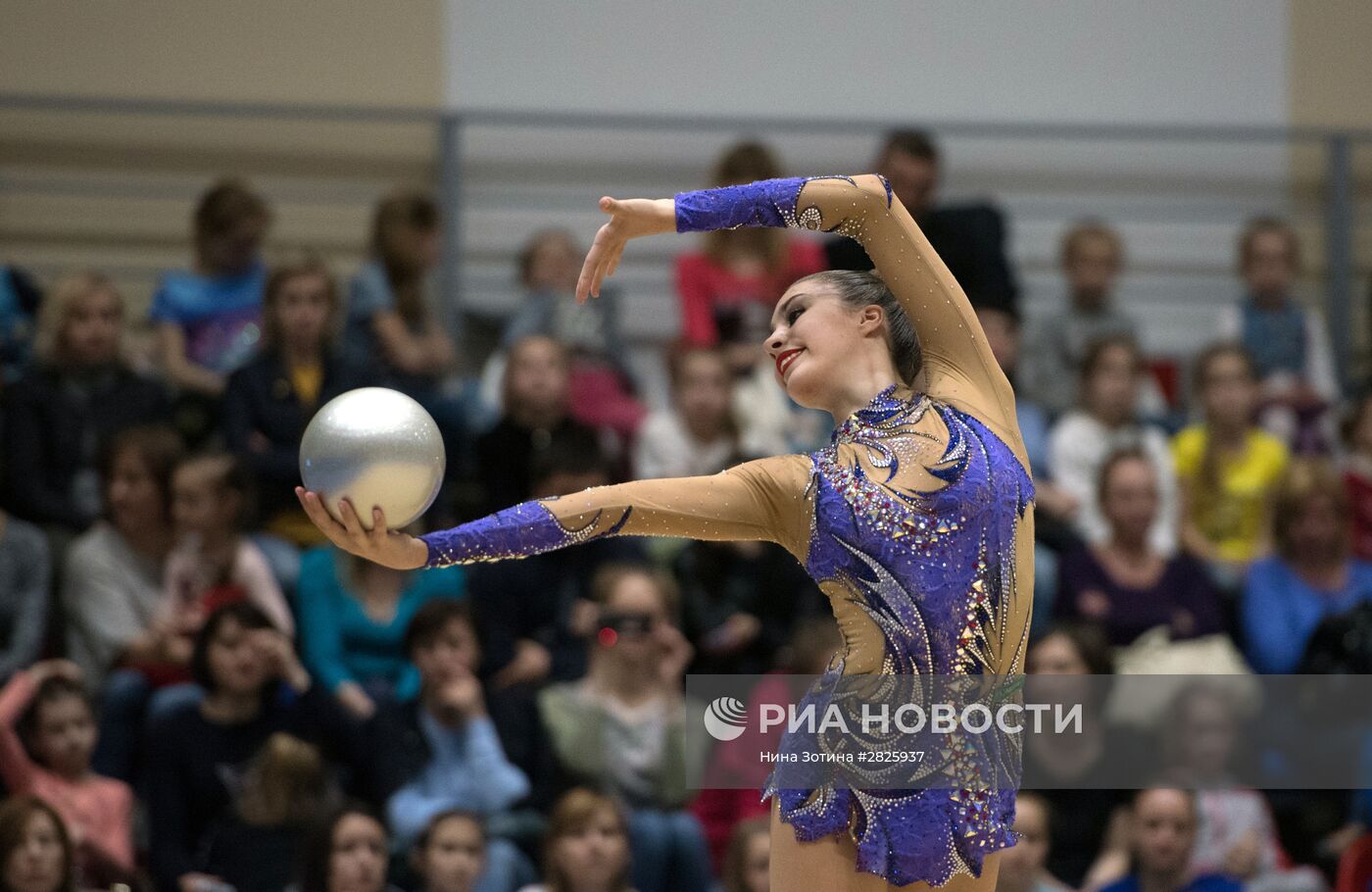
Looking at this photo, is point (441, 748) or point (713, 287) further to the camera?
point (713, 287)

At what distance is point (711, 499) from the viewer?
3059 mm

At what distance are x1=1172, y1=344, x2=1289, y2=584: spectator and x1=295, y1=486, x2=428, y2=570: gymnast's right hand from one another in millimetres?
4227

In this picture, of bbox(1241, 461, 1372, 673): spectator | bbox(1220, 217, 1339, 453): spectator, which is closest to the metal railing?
bbox(1220, 217, 1339, 453): spectator

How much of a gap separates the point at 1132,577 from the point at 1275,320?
1755mm

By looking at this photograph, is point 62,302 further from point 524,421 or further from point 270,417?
point 524,421

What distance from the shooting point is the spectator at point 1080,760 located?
17.9 feet

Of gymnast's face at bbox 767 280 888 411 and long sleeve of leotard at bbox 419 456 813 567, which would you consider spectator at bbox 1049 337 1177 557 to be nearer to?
gymnast's face at bbox 767 280 888 411

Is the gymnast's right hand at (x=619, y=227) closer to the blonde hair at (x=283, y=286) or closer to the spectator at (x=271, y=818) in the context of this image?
the spectator at (x=271, y=818)

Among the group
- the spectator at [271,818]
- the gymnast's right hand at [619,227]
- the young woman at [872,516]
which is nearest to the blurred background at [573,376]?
the spectator at [271,818]

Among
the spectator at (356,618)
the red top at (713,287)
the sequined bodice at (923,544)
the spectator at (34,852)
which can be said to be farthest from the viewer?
the red top at (713,287)

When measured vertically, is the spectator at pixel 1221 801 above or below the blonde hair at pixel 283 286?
below

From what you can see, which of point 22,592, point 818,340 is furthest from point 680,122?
point 818,340

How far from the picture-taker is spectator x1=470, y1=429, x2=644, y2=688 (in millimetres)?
5824

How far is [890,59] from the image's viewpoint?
755 cm
